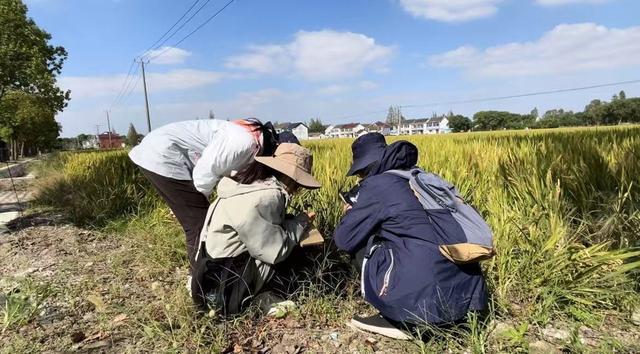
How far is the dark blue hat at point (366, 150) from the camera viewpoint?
2248 mm

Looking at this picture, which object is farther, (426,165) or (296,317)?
(426,165)

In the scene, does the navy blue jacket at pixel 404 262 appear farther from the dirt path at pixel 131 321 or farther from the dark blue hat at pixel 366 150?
the dirt path at pixel 131 321

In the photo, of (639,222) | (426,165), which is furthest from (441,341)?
(426,165)

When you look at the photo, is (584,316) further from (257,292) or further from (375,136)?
(257,292)

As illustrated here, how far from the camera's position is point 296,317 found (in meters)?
2.44

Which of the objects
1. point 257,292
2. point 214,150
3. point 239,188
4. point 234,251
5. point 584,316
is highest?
point 214,150

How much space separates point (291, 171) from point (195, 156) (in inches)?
36.9

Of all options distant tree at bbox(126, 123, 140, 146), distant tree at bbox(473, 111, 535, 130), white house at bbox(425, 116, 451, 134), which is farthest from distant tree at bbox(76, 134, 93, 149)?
distant tree at bbox(473, 111, 535, 130)

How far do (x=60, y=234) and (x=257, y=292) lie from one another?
3.41 meters

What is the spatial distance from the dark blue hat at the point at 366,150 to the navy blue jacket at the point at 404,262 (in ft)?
0.28

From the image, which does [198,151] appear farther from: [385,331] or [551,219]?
[551,219]

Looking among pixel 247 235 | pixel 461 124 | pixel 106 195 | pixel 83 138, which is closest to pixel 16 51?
pixel 106 195

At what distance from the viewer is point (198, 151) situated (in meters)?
2.95

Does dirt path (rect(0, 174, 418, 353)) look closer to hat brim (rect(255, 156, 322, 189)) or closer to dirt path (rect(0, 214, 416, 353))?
dirt path (rect(0, 214, 416, 353))
